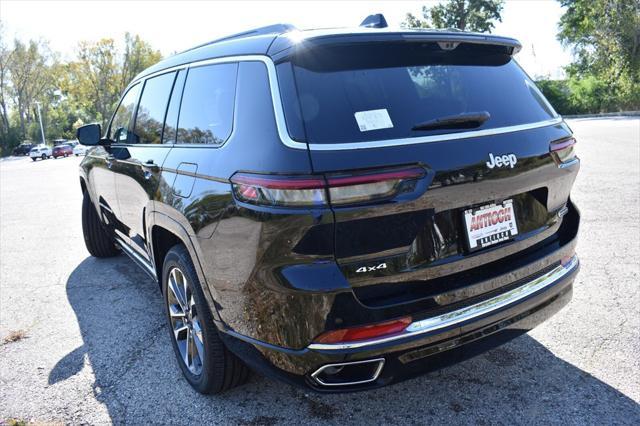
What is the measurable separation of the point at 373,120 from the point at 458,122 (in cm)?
41

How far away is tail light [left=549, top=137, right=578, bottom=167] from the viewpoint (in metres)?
2.56

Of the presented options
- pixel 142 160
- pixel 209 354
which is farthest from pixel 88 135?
pixel 209 354

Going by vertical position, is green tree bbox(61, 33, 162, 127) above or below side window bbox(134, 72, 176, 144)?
above

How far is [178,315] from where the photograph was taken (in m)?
3.09

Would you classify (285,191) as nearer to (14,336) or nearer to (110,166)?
(110,166)

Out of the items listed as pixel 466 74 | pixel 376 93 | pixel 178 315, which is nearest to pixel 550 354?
pixel 466 74

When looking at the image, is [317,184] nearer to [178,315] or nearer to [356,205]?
[356,205]

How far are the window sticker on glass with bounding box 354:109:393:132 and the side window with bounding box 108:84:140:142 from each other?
2498 mm

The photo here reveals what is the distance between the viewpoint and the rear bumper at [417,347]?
6.73 ft

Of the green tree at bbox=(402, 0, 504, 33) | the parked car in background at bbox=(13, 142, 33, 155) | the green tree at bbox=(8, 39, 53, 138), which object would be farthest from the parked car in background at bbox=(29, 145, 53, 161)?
the green tree at bbox=(402, 0, 504, 33)

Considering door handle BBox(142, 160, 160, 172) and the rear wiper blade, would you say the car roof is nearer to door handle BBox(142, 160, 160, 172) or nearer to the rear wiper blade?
the rear wiper blade

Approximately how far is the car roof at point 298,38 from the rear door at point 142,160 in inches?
24.1

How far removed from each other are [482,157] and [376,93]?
1.75ft

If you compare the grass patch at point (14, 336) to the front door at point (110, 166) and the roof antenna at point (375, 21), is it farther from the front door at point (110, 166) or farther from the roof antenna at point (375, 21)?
the roof antenna at point (375, 21)
